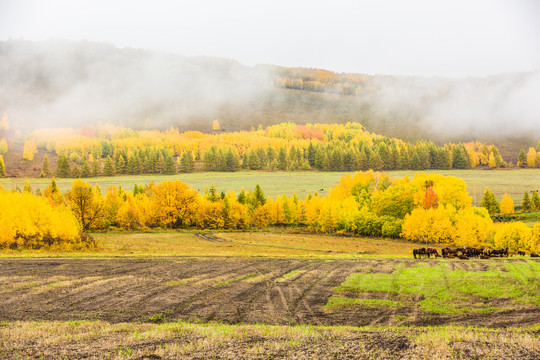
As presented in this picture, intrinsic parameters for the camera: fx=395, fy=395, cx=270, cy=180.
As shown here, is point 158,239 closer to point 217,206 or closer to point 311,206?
point 217,206

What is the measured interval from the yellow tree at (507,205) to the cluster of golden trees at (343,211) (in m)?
25.0

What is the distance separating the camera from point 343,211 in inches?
3824

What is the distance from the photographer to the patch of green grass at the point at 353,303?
23.0m

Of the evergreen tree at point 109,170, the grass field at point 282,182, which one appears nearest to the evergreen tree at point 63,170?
the grass field at point 282,182

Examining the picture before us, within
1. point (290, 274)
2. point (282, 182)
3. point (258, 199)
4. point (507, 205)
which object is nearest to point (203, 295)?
point (290, 274)

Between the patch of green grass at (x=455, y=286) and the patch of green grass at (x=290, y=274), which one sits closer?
the patch of green grass at (x=455, y=286)

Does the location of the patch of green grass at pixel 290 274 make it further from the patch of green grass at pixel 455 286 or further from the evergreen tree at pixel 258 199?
the evergreen tree at pixel 258 199

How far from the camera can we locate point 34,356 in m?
14.1

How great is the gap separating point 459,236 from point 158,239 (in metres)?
58.3

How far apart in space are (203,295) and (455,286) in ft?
55.6

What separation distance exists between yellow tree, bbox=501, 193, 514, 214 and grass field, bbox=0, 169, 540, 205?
6034 mm

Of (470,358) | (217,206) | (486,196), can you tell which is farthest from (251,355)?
(486,196)

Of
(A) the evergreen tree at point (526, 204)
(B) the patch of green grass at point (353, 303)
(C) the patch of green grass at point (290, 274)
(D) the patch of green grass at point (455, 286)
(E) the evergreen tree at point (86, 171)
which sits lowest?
(A) the evergreen tree at point (526, 204)

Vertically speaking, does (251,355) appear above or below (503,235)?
above
